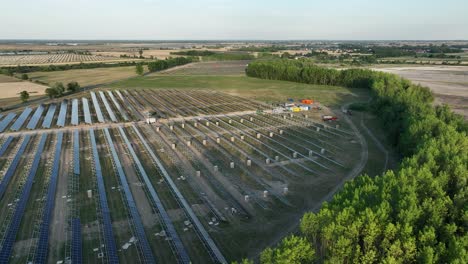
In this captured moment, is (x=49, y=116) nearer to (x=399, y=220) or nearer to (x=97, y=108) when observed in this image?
(x=97, y=108)

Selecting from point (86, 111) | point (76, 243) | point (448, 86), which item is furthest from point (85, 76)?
point (448, 86)

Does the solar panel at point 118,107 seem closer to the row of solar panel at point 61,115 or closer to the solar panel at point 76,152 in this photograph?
the row of solar panel at point 61,115

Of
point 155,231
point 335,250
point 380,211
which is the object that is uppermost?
point 380,211

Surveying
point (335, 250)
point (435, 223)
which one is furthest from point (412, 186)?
point (335, 250)

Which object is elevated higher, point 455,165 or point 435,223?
point 455,165

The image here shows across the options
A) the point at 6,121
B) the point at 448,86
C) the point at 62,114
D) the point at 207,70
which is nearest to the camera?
the point at 6,121

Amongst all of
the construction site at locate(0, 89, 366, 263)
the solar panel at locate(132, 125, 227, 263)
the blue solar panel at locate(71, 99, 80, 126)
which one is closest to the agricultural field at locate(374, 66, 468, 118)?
the construction site at locate(0, 89, 366, 263)

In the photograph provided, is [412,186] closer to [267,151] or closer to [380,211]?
[380,211]

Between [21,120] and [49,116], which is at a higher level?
[49,116]

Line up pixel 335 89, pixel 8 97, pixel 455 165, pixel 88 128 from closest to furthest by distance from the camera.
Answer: pixel 455 165 < pixel 88 128 < pixel 8 97 < pixel 335 89
